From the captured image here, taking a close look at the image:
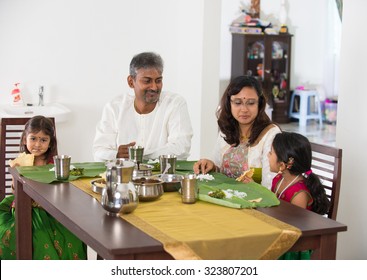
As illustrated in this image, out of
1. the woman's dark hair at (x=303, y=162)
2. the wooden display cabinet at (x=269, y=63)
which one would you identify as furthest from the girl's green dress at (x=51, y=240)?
the wooden display cabinet at (x=269, y=63)

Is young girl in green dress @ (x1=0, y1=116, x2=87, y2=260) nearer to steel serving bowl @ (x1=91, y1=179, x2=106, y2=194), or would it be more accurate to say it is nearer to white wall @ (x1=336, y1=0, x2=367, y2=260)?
steel serving bowl @ (x1=91, y1=179, x2=106, y2=194)

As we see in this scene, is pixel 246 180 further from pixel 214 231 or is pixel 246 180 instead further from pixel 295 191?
pixel 214 231

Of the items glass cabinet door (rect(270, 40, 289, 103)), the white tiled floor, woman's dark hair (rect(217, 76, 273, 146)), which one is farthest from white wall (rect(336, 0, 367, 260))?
glass cabinet door (rect(270, 40, 289, 103))

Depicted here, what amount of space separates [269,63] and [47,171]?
668 cm

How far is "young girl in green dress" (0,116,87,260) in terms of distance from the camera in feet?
10.8

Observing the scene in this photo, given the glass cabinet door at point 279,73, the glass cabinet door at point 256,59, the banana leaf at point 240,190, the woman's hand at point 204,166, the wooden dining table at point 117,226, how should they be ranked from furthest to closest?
1. the glass cabinet door at point 279,73
2. the glass cabinet door at point 256,59
3. the woman's hand at point 204,166
4. the banana leaf at point 240,190
5. the wooden dining table at point 117,226

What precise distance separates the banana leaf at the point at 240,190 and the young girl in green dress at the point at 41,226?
2.72 ft

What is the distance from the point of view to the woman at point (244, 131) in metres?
3.16

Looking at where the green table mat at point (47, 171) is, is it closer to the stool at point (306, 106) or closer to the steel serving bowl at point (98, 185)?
the steel serving bowl at point (98, 185)

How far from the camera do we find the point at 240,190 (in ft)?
9.02

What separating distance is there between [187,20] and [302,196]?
9.44ft

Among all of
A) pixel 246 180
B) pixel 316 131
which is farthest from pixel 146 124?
pixel 316 131

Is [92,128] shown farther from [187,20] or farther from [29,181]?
[29,181]

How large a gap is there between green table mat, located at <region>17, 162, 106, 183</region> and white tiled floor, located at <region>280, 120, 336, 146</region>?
17.9 ft
